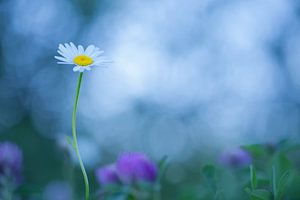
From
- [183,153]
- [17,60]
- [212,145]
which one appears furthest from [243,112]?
[17,60]

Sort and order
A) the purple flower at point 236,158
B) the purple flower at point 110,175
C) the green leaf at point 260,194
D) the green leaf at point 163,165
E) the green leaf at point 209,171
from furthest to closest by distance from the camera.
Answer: the purple flower at point 236,158 < the purple flower at point 110,175 < the green leaf at point 163,165 < the green leaf at point 209,171 < the green leaf at point 260,194

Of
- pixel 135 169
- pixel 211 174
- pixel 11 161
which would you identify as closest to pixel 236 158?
pixel 135 169

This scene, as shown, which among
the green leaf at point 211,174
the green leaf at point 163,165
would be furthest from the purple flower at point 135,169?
the green leaf at point 211,174

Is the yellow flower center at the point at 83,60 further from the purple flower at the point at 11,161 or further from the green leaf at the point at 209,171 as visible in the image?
the purple flower at the point at 11,161

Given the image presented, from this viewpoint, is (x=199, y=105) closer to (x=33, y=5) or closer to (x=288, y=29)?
(x=288, y=29)

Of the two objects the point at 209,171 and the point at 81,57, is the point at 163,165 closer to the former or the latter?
the point at 209,171
